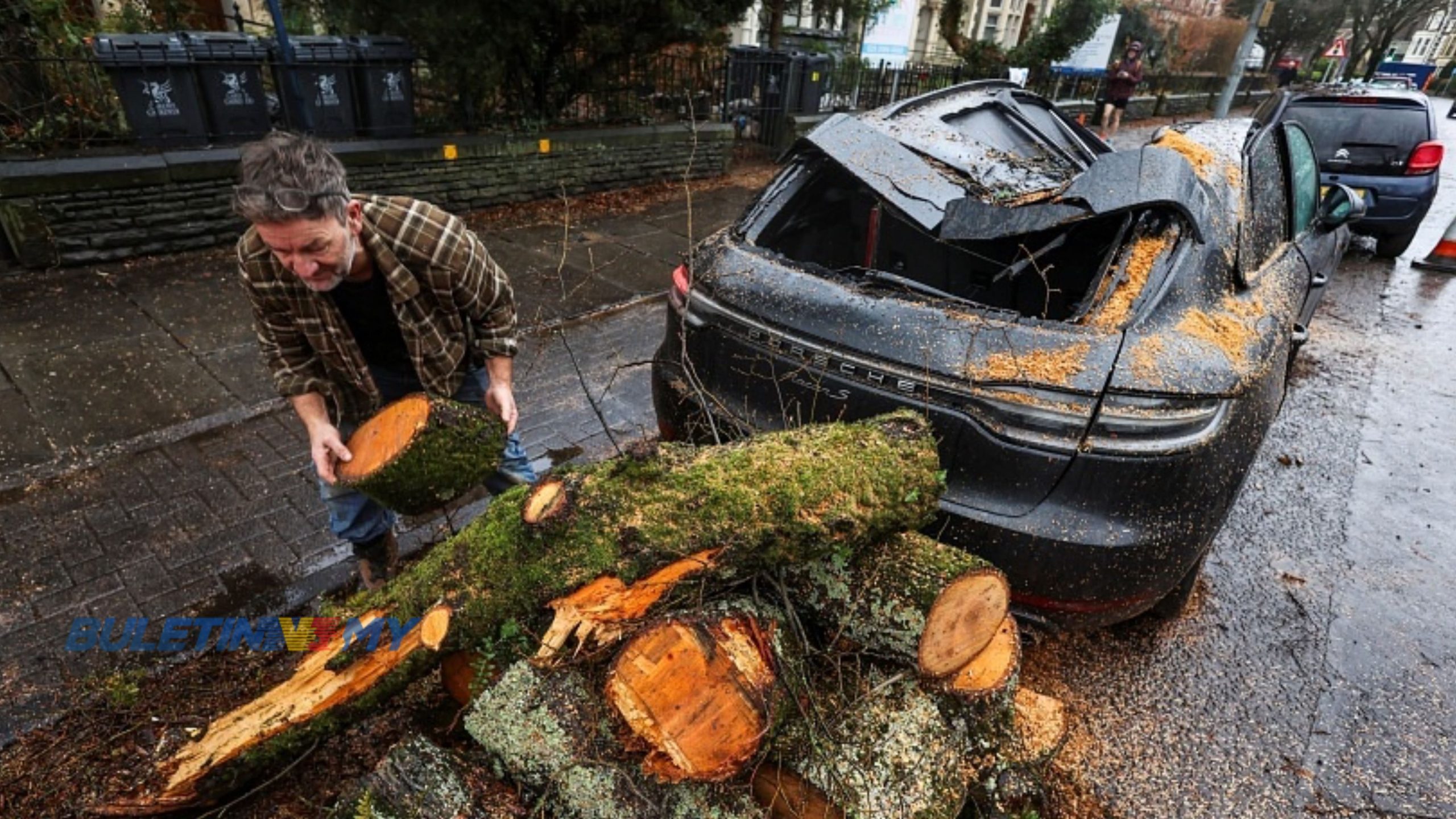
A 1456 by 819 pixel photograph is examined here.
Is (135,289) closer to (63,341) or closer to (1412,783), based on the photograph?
(63,341)

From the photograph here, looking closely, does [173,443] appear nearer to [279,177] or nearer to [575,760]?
[279,177]

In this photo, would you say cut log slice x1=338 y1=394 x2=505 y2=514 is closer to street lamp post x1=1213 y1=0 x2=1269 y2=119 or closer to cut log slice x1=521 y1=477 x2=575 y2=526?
cut log slice x1=521 y1=477 x2=575 y2=526

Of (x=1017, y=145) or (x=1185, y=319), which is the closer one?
(x=1185, y=319)

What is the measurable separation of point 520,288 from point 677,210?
2.71 metres

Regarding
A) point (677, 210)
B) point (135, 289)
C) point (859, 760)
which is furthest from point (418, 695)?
point (677, 210)

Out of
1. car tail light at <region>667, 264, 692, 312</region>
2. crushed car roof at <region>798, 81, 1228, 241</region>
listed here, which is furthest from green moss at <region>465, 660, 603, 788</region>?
crushed car roof at <region>798, 81, 1228, 241</region>

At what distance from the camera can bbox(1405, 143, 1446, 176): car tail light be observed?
7.28 metres

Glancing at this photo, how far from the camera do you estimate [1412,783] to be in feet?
8.00

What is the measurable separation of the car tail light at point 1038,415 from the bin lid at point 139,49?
6.48m

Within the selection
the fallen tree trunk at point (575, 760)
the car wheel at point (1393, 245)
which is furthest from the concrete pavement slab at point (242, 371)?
the car wheel at point (1393, 245)

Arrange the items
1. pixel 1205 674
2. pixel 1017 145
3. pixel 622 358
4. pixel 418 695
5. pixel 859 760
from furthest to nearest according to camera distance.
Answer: pixel 622 358 → pixel 1017 145 → pixel 1205 674 → pixel 418 695 → pixel 859 760

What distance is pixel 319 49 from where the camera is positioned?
20.6 feet

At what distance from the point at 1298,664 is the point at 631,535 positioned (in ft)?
8.87

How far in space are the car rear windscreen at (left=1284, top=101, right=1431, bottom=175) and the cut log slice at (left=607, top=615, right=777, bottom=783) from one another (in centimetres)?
867
